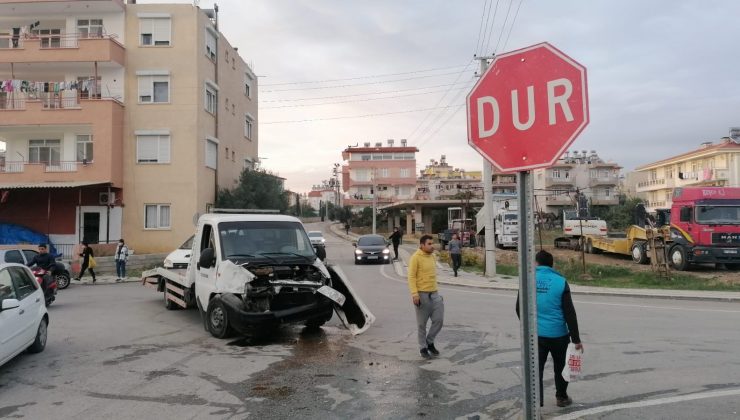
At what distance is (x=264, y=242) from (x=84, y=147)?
25.8 m

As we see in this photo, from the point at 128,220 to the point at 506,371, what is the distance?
93.4ft

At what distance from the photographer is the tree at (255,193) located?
3578 centimetres

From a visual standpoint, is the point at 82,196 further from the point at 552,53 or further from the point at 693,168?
the point at 693,168

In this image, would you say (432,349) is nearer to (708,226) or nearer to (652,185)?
(708,226)

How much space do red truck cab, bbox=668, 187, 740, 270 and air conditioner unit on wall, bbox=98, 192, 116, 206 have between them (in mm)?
27987

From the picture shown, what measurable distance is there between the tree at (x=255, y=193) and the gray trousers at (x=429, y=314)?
27.9 meters

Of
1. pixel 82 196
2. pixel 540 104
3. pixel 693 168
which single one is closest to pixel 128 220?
pixel 82 196

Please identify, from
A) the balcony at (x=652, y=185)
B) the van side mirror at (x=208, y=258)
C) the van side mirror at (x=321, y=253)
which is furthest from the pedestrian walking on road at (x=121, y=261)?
the balcony at (x=652, y=185)

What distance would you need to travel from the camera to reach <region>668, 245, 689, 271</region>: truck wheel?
23562mm

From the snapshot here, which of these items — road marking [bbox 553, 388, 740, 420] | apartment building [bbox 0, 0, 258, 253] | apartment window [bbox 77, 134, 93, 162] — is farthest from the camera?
apartment window [bbox 77, 134, 93, 162]

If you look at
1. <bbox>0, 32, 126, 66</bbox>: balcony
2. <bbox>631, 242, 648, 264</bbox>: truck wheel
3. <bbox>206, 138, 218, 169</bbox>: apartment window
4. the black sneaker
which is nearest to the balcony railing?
<bbox>0, 32, 126, 66</bbox>: balcony

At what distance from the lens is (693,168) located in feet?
214

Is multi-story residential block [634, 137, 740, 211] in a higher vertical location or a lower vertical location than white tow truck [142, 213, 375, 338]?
higher

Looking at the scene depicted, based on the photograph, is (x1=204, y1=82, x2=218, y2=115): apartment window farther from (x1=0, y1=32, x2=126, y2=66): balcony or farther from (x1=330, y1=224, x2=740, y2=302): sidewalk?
(x1=330, y1=224, x2=740, y2=302): sidewalk
